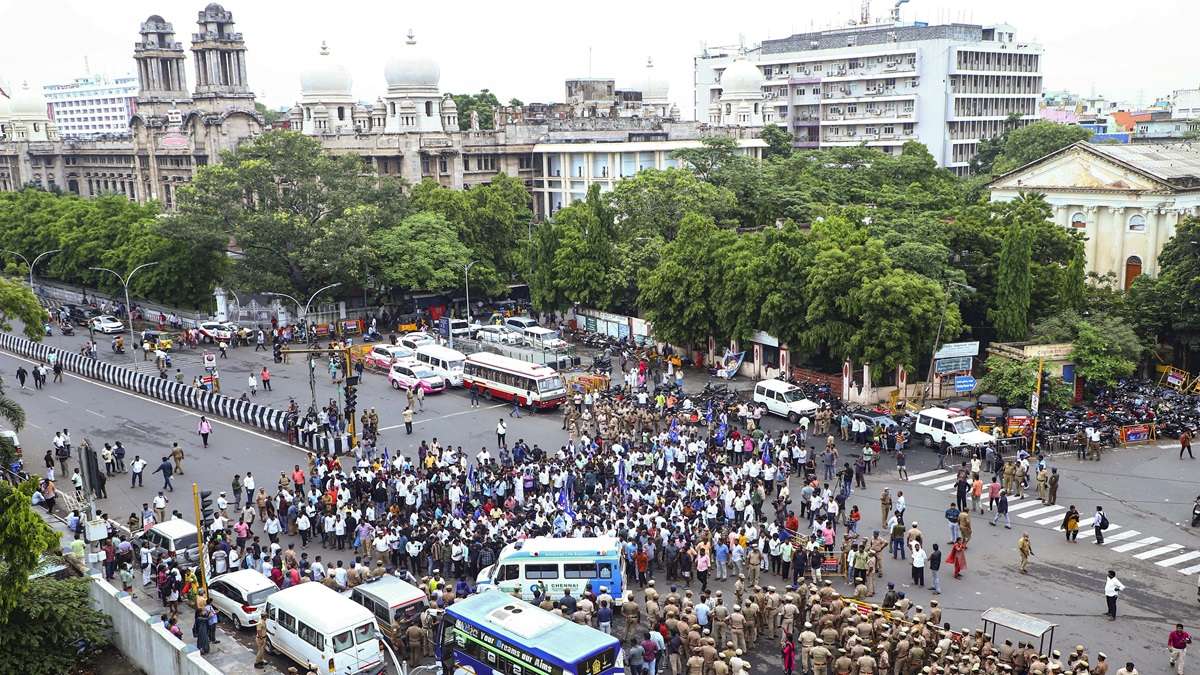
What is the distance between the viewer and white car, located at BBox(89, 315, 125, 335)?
57.8m

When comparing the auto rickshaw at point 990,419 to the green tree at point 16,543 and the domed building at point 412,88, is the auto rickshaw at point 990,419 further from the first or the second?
the domed building at point 412,88

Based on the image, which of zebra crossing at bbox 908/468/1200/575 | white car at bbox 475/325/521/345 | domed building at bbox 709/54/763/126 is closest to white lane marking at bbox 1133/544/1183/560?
zebra crossing at bbox 908/468/1200/575

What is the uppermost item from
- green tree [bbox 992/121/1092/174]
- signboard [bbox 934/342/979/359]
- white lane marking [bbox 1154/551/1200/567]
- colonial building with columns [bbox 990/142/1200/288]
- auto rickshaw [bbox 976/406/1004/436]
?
green tree [bbox 992/121/1092/174]

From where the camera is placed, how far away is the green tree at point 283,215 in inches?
2132

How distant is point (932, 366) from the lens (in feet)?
127

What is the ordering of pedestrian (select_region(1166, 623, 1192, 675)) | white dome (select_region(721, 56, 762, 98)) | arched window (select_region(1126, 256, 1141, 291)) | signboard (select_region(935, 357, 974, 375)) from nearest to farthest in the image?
1. pedestrian (select_region(1166, 623, 1192, 675))
2. signboard (select_region(935, 357, 974, 375))
3. arched window (select_region(1126, 256, 1141, 291))
4. white dome (select_region(721, 56, 762, 98))

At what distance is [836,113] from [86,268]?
6811cm

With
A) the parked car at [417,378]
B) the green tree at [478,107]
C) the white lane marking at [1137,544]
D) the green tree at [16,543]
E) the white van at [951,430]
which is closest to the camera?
the green tree at [16,543]

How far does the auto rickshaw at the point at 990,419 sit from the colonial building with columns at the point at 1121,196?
19.6 m

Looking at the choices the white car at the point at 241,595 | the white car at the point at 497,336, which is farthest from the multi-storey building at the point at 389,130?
the white car at the point at 241,595

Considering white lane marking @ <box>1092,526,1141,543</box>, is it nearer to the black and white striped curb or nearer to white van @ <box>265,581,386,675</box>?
white van @ <box>265,581,386,675</box>

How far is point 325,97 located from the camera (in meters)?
86.7

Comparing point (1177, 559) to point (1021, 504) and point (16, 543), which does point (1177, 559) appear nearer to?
point (1021, 504)

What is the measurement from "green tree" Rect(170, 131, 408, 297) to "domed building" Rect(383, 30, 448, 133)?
2239cm
